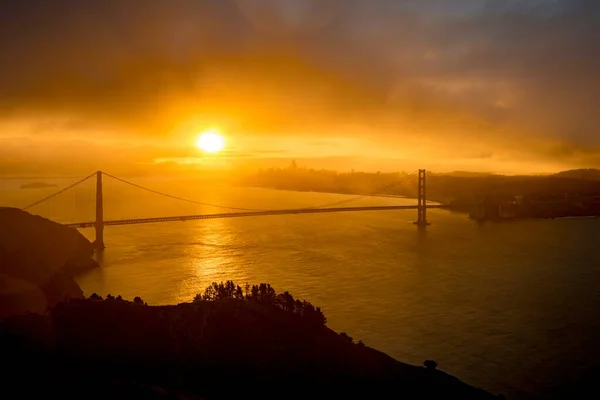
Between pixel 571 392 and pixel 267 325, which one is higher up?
pixel 267 325

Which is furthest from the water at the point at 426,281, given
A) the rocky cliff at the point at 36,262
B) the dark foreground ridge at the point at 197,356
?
the dark foreground ridge at the point at 197,356

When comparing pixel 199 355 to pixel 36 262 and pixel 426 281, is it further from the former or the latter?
pixel 426 281

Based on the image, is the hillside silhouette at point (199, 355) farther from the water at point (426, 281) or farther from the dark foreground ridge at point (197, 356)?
the water at point (426, 281)

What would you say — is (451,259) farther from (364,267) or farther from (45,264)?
(45,264)

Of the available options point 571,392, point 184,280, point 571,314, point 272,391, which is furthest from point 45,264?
point 571,314

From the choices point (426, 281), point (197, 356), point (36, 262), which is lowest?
point (426, 281)

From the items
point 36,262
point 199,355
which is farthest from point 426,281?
point 36,262
